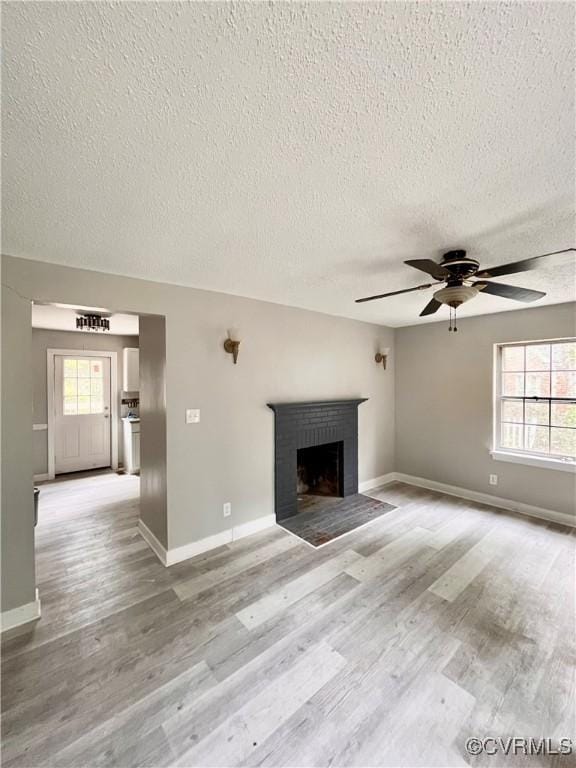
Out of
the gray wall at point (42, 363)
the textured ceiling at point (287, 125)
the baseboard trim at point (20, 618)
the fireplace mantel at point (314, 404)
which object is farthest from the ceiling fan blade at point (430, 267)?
the gray wall at point (42, 363)

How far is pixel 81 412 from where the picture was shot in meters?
5.48

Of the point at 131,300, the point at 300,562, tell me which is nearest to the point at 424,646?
the point at 300,562

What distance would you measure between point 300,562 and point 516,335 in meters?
3.52

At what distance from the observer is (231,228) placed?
5.63 ft

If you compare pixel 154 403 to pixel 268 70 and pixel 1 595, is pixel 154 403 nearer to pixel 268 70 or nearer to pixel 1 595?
pixel 1 595

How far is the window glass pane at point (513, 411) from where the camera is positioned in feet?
12.5

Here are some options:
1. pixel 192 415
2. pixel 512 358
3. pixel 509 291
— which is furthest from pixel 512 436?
pixel 192 415

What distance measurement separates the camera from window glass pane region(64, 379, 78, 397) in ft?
17.6

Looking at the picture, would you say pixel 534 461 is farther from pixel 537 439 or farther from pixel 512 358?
pixel 512 358

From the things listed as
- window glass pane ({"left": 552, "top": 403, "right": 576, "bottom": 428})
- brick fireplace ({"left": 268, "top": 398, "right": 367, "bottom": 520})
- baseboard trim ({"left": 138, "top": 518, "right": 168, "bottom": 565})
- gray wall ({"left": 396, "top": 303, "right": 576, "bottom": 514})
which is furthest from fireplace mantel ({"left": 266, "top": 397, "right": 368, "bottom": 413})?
window glass pane ({"left": 552, "top": 403, "right": 576, "bottom": 428})

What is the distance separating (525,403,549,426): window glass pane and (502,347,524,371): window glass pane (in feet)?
1.52

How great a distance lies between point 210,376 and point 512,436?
3.72 meters

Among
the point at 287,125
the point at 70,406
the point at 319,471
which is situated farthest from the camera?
the point at 70,406

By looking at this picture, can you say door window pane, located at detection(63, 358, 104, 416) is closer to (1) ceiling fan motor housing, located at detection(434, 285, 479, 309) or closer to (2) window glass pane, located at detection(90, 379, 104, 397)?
(2) window glass pane, located at detection(90, 379, 104, 397)
